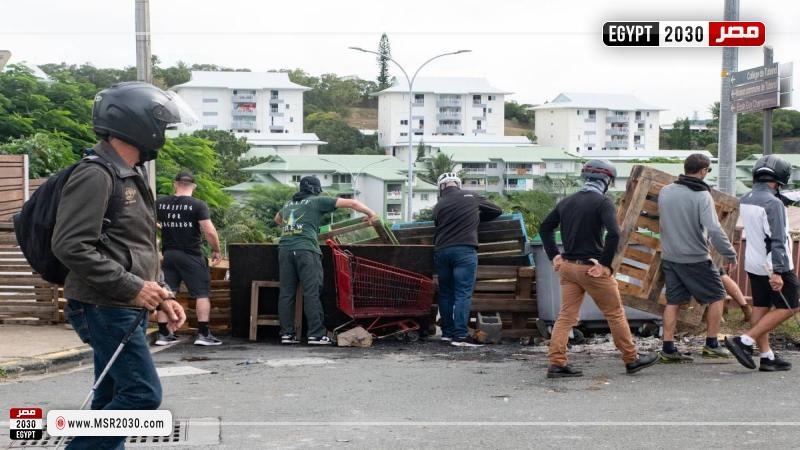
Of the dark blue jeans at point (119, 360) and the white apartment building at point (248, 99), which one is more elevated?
the white apartment building at point (248, 99)

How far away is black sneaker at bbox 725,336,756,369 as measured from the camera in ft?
29.4

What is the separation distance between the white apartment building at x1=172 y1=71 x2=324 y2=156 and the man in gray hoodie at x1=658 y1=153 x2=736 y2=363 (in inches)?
6311

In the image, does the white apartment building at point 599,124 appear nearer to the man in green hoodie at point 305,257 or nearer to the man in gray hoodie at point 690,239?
the man in green hoodie at point 305,257

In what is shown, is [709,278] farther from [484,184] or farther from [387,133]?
[387,133]

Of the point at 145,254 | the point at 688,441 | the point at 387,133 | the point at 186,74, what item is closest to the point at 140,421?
the point at 145,254

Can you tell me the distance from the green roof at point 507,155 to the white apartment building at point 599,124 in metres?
35.6

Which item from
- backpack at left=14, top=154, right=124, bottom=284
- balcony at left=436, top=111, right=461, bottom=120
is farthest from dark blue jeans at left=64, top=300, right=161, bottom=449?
balcony at left=436, top=111, right=461, bottom=120

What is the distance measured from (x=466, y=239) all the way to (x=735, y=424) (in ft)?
15.4

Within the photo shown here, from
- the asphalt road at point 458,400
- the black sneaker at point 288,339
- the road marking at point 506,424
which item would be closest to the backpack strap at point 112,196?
the asphalt road at point 458,400

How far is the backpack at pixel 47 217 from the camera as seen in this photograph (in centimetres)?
459

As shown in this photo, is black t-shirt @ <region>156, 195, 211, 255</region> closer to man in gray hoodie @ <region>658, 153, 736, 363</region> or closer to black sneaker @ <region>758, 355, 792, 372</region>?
man in gray hoodie @ <region>658, 153, 736, 363</region>

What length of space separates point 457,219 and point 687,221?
2.85m

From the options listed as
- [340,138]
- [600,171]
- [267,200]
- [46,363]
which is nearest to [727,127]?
[600,171]

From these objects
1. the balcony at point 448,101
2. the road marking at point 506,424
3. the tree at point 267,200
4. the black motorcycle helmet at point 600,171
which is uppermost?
the balcony at point 448,101
